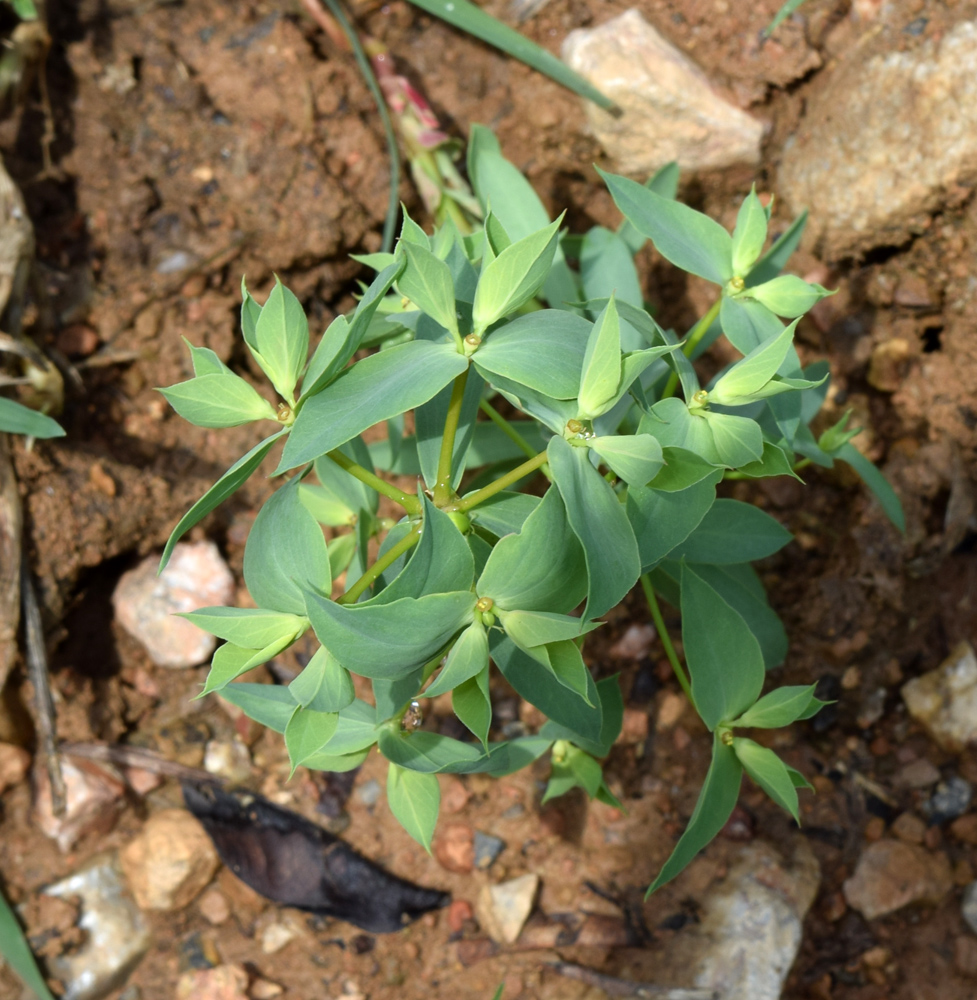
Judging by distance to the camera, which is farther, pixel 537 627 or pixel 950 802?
pixel 950 802

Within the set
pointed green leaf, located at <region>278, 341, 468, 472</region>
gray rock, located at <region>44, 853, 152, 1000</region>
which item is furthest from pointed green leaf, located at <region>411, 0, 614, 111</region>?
gray rock, located at <region>44, 853, 152, 1000</region>

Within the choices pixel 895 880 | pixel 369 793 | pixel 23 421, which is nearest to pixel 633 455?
pixel 23 421

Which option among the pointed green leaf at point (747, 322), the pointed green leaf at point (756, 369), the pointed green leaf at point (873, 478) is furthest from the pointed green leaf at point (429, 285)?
the pointed green leaf at point (873, 478)

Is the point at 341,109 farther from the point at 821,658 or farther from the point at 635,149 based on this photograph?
the point at 821,658

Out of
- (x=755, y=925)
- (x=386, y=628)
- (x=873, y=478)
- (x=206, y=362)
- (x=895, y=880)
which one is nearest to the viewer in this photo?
(x=386, y=628)

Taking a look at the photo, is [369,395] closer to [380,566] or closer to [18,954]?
[380,566]

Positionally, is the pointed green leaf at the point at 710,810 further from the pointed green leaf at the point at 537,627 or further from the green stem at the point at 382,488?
the green stem at the point at 382,488

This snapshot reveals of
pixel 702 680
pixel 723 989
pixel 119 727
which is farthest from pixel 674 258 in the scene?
pixel 119 727
